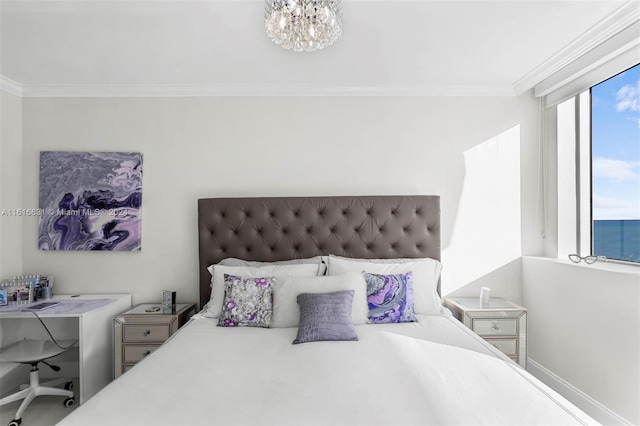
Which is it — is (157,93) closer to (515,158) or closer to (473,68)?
(473,68)

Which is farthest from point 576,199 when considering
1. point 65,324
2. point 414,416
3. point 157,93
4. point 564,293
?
point 65,324

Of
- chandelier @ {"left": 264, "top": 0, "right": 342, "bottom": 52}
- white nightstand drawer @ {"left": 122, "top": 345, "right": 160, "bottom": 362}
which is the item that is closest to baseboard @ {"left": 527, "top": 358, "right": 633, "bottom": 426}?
chandelier @ {"left": 264, "top": 0, "right": 342, "bottom": 52}

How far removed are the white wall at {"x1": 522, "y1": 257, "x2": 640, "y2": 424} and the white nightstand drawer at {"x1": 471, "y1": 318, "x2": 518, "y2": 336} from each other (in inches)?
13.8

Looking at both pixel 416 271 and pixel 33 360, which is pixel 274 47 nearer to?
pixel 416 271

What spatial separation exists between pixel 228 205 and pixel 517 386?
227cm

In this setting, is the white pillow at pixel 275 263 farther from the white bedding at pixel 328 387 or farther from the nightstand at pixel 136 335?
the white bedding at pixel 328 387

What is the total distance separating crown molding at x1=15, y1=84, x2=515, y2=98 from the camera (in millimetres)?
2984

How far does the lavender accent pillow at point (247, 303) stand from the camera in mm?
2355

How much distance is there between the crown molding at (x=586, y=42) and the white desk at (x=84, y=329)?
3.75 metres

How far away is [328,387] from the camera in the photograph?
1.47m

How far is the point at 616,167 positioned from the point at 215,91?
10.4 feet

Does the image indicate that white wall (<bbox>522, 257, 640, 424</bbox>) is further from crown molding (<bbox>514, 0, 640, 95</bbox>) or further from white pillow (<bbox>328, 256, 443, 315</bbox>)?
crown molding (<bbox>514, 0, 640, 95</bbox>)

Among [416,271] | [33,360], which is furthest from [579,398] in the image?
[33,360]

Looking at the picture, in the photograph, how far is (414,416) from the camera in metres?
1.25
